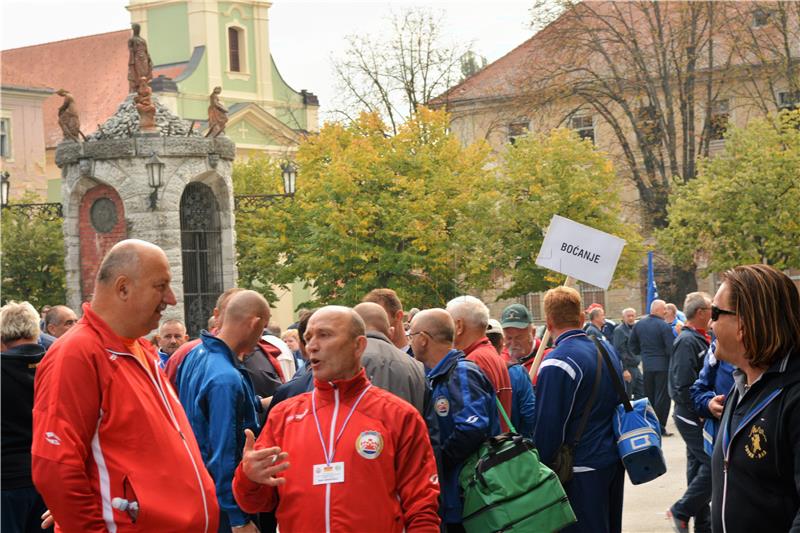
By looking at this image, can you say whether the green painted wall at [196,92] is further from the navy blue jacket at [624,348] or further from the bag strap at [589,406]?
the bag strap at [589,406]

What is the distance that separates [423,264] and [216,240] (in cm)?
996

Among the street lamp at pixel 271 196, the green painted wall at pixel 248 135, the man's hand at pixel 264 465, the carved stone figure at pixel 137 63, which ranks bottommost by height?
the man's hand at pixel 264 465

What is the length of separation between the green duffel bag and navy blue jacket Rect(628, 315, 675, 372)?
13134 mm

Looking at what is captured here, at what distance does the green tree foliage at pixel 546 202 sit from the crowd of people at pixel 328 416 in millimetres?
27910

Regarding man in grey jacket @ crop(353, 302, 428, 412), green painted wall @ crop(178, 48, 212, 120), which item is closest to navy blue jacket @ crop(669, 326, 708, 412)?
man in grey jacket @ crop(353, 302, 428, 412)

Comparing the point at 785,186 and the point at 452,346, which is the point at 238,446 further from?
the point at 785,186

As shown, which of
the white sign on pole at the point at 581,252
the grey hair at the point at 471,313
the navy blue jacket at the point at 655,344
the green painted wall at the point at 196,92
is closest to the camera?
the grey hair at the point at 471,313

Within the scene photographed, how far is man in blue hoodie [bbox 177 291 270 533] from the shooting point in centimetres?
660

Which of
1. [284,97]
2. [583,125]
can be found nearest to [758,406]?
[583,125]

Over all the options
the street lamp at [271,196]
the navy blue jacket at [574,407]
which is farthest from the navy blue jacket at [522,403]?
the street lamp at [271,196]

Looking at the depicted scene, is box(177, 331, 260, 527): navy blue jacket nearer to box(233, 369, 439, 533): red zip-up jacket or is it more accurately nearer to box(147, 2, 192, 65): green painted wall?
box(233, 369, 439, 533): red zip-up jacket

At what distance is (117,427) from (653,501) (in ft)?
28.7

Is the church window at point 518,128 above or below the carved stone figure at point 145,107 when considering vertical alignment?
above

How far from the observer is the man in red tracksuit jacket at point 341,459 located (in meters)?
5.35
